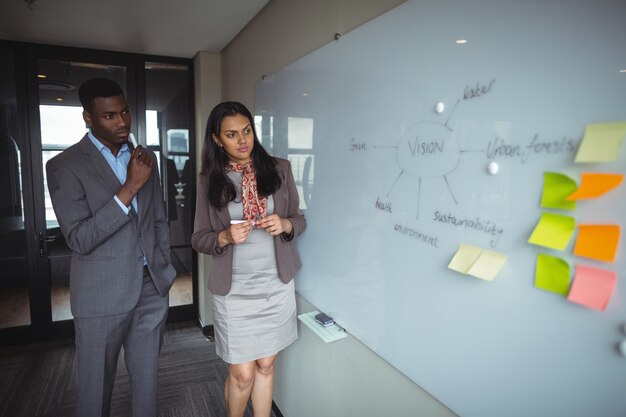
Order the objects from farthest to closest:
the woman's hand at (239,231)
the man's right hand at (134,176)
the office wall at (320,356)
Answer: the man's right hand at (134,176) < the woman's hand at (239,231) < the office wall at (320,356)

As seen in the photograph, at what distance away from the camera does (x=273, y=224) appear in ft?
5.29

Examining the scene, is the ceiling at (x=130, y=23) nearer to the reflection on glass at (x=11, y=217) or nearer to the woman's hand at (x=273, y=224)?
the reflection on glass at (x=11, y=217)

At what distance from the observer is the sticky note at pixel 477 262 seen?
34.2 inches

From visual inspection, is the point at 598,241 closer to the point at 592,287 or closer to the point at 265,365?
the point at 592,287

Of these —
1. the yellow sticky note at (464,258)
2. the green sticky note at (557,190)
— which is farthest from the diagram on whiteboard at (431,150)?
the green sticky note at (557,190)

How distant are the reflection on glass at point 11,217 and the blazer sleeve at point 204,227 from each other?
7.57ft

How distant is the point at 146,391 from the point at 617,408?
1.95 meters

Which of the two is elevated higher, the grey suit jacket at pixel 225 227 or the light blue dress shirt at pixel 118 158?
the light blue dress shirt at pixel 118 158

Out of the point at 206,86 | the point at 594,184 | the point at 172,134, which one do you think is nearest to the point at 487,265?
the point at 594,184

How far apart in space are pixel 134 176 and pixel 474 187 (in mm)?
1421

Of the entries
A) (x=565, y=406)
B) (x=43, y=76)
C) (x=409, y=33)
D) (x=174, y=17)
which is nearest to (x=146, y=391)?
(x=565, y=406)

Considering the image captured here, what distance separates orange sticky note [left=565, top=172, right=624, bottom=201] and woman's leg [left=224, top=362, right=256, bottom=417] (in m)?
1.56

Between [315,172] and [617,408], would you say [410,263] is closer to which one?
[617,408]

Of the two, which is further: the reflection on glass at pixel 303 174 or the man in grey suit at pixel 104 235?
the reflection on glass at pixel 303 174
